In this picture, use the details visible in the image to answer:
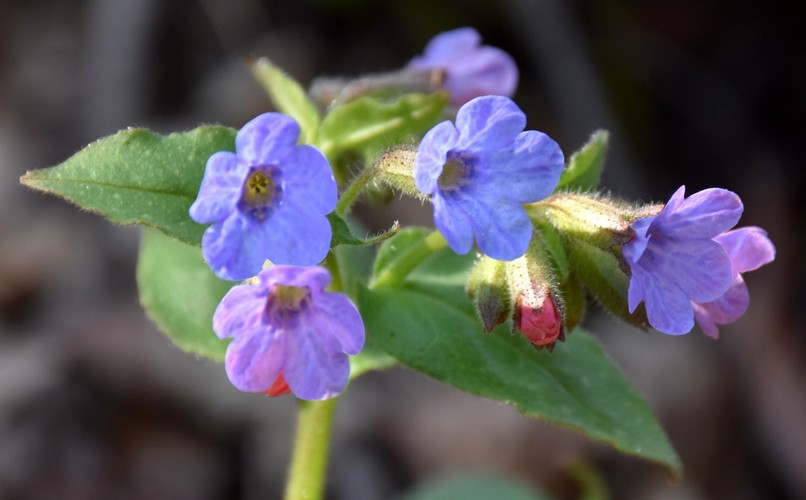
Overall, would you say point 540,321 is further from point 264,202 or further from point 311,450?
point 311,450

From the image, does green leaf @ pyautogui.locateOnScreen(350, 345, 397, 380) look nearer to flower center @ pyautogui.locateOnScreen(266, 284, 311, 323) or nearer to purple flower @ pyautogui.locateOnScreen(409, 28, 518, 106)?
flower center @ pyautogui.locateOnScreen(266, 284, 311, 323)

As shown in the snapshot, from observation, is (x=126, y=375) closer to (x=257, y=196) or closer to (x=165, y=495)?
(x=165, y=495)

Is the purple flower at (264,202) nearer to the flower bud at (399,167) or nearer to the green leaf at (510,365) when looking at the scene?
the flower bud at (399,167)

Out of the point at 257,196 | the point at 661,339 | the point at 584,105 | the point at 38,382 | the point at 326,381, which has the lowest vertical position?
the point at 661,339

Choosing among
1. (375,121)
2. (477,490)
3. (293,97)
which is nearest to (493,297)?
(375,121)

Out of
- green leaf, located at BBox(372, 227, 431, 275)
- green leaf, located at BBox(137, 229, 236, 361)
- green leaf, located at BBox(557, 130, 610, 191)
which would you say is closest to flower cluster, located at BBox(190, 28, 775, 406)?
green leaf, located at BBox(557, 130, 610, 191)

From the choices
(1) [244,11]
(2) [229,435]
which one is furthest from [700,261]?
(1) [244,11]
